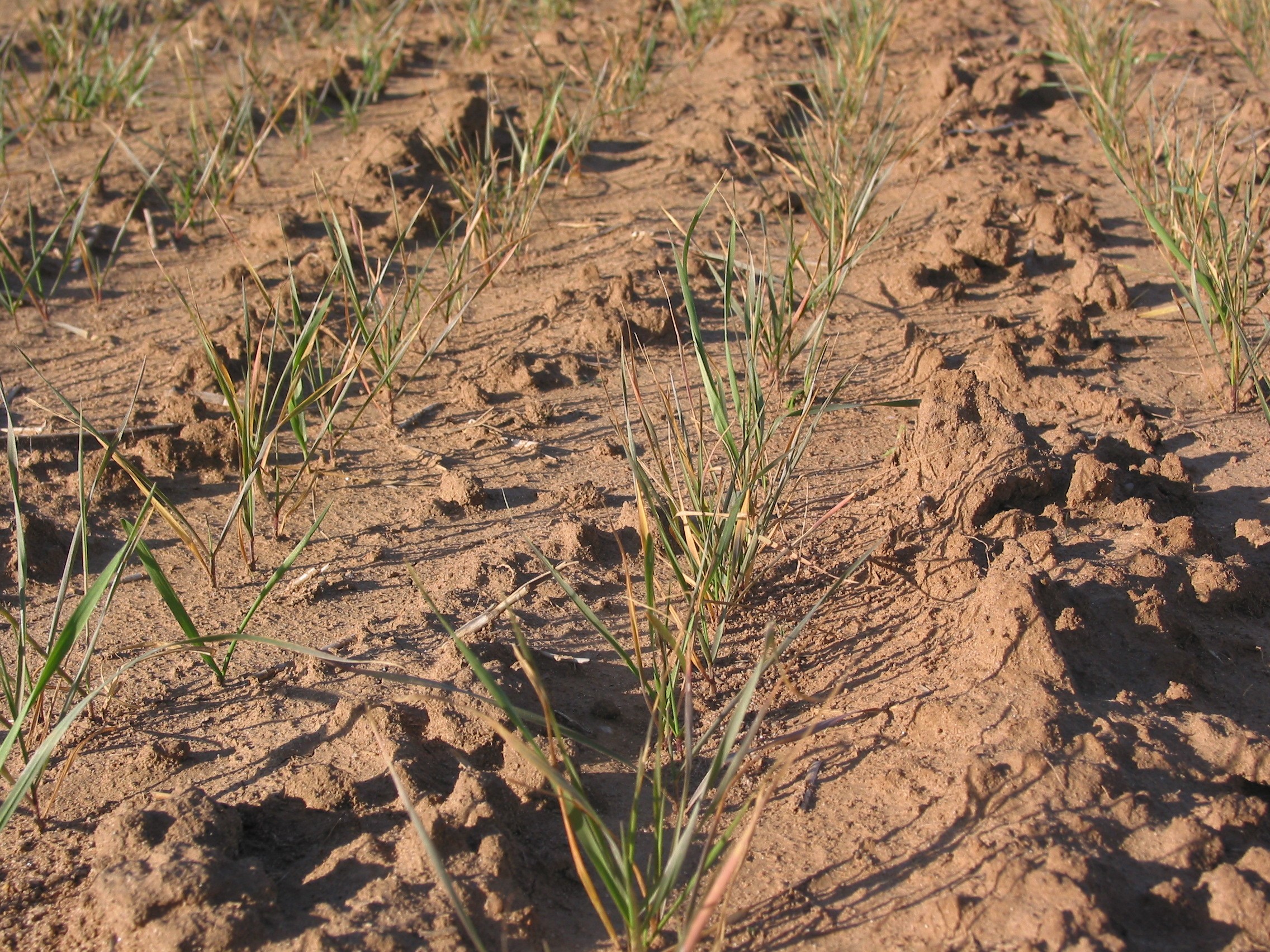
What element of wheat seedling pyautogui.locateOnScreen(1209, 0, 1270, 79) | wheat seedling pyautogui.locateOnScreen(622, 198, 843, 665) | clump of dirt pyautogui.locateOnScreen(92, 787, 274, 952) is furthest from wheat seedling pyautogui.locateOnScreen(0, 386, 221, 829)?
wheat seedling pyautogui.locateOnScreen(1209, 0, 1270, 79)

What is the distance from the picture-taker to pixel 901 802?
1.68m

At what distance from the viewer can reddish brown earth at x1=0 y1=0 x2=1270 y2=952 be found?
59.9 inches

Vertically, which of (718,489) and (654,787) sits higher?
(718,489)

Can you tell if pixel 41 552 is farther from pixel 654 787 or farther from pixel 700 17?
pixel 700 17

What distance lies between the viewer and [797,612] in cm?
210

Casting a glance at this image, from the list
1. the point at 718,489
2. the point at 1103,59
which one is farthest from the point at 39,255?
the point at 1103,59

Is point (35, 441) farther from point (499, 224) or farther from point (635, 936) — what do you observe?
point (635, 936)

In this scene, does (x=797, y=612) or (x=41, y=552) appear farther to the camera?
(x=41, y=552)

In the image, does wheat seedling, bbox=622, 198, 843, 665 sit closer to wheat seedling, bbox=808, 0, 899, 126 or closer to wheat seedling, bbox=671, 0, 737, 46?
wheat seedling, bbox=808, 0, 899, 126

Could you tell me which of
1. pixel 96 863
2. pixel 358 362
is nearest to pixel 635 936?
pixel 96 863

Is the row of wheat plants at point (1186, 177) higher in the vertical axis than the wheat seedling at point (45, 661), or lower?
higher

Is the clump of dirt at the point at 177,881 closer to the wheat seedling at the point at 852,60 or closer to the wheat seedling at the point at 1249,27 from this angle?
the wheat seedling at the point at 852,60

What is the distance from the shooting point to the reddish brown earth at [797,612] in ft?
4.99

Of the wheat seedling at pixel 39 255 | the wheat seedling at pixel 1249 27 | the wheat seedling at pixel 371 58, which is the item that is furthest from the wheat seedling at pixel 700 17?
the wheat seedling at pixel 39 255
